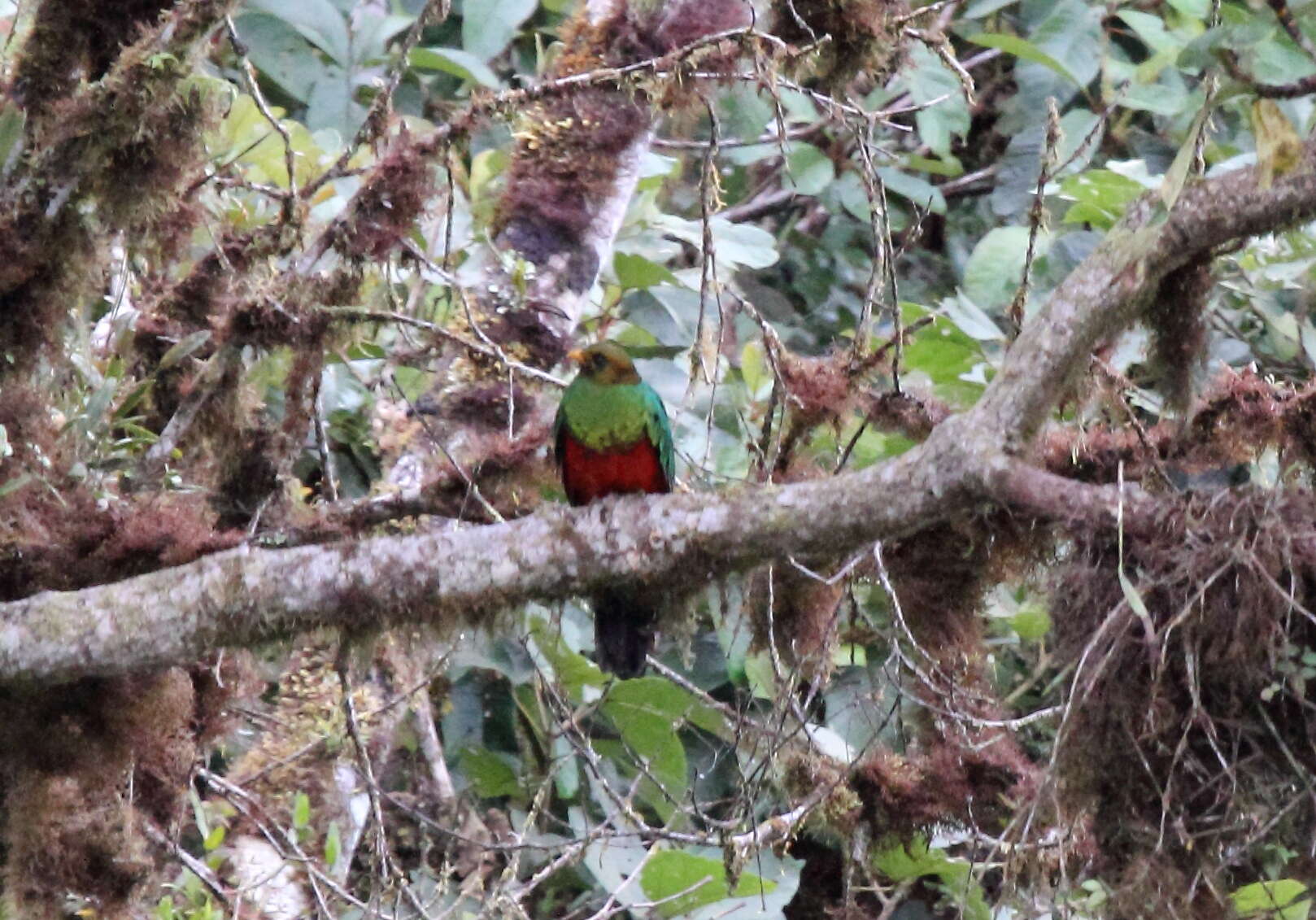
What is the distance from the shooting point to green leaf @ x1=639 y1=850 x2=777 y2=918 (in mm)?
3799

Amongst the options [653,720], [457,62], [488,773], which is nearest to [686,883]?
[653,720]

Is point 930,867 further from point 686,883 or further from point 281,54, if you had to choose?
point 281,54

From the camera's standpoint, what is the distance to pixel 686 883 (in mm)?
3881

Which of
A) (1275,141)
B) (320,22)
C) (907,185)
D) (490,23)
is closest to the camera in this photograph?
(1275,141)

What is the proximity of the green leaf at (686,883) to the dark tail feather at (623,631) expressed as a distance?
0.55 metres

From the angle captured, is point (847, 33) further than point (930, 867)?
No

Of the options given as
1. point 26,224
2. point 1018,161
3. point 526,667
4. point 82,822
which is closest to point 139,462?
point 26,224

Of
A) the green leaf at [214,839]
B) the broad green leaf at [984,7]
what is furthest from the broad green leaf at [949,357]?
the green leaf at [214,839]

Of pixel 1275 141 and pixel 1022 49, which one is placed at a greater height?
pixel 1275 141

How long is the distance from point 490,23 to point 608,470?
1367mm

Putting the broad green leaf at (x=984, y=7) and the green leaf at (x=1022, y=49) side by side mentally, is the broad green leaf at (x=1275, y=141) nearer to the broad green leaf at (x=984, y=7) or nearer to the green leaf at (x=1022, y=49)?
the green leaf at (x=1022, y=49)

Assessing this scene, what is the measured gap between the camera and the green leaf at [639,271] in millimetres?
4539

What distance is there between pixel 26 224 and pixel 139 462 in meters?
0.57

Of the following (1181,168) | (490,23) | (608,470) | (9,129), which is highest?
(9,129)
